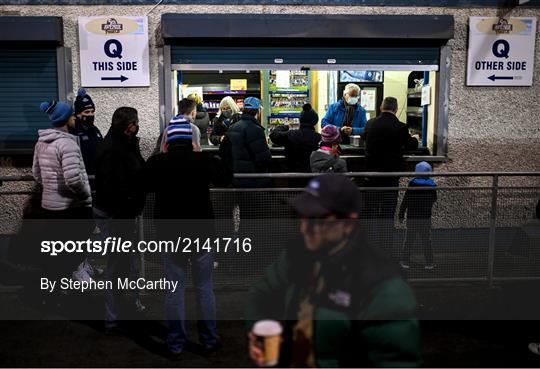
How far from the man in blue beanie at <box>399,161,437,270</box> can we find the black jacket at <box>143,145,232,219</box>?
2.30m

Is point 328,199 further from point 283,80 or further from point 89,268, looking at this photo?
point 283,80

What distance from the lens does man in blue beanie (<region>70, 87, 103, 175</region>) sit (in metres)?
6.41

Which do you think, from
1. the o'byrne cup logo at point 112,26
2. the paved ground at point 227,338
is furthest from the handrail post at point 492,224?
the o'byrne cup logo at point 112,26

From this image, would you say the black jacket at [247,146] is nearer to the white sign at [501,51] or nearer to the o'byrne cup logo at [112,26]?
the o'byrne cup logo at [112,26]

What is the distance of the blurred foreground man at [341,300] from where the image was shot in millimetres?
2146

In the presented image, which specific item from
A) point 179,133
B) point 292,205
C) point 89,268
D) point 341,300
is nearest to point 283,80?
point 89,268

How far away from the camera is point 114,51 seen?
7.52 meters

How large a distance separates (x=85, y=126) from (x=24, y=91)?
1.68 m

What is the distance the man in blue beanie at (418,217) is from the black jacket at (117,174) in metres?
2.77

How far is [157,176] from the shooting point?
4.70 meters

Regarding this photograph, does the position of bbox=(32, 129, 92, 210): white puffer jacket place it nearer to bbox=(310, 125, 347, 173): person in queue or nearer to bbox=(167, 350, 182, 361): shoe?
bbox=(167, 350, 182, 361): shoe

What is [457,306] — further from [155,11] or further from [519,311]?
[155,11]

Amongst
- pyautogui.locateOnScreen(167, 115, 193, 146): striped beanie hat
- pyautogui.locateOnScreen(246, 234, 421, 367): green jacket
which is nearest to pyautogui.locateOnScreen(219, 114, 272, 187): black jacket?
pyautogui.locateOnScreen(167, 115, 193, 146): striped beanie hat

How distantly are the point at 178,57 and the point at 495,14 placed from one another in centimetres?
415
